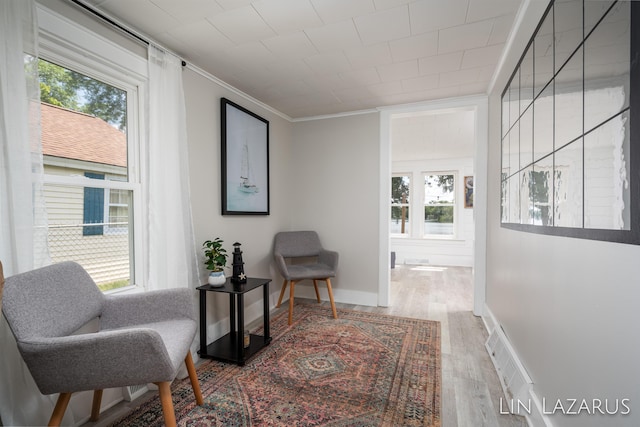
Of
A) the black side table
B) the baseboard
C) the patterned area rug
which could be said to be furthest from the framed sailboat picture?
the baseboard

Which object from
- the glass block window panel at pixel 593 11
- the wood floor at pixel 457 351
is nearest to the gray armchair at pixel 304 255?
the wood floor at pixel 457 351

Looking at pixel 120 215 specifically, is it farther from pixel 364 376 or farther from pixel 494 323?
pixel 494 323

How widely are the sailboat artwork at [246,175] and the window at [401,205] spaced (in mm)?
4565

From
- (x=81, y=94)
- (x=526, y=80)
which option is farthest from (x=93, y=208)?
(x=526, y=80)

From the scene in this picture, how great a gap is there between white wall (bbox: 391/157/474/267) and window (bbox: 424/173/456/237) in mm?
108

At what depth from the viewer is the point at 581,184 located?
106 cm

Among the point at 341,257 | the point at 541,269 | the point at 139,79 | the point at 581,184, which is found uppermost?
the point at 139,79

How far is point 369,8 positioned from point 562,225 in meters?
1.50

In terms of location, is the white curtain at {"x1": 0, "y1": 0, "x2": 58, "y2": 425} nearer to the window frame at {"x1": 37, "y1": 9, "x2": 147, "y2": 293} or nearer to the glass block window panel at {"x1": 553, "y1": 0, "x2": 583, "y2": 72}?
the window frame at {"x1": 37, "y1": 9, "x2": 147, "y2": 293}

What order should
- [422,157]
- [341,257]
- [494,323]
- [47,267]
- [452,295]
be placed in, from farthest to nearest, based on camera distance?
[422,157] → [452,295] → [341,257] → [494,323] → [47,267]

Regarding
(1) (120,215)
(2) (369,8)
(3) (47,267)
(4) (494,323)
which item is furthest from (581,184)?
(1) (120,215)

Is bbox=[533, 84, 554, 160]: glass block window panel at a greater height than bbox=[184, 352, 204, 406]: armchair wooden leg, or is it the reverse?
bbox=[533, 84, 554, 160]: glass block window panel

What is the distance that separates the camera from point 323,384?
1895 millimetres

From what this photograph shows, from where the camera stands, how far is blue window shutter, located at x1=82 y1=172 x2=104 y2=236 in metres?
1.74
